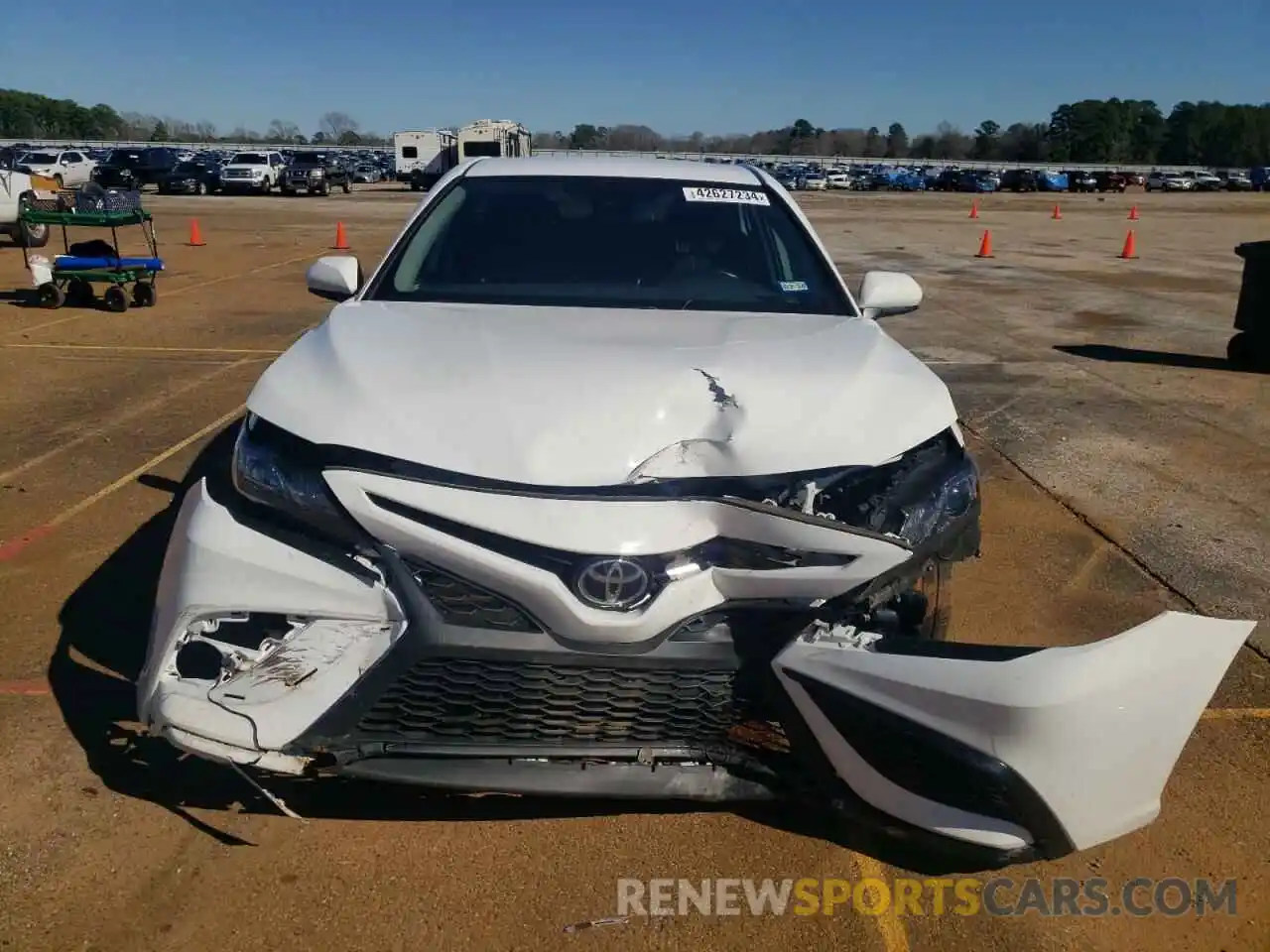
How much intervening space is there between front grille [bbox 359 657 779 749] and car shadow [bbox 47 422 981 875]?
16 centimetres

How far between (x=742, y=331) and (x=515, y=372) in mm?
850

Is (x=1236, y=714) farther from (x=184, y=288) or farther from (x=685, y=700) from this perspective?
(x=184, y=288)

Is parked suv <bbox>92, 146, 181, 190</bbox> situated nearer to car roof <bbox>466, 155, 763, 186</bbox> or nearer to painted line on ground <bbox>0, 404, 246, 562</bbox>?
painted line on ground <bbox>0, 404, 246, 562</bbox>

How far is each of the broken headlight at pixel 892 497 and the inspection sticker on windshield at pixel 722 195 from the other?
5.74ft

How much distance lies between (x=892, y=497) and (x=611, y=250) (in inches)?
66.6

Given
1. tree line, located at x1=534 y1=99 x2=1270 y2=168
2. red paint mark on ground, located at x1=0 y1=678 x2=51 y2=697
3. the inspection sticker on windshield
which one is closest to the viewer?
red paint mark on ground, located at x1=0 y1=678 x2=51 y2=697

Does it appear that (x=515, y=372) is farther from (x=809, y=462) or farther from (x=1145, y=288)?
(x=1145, y=288)

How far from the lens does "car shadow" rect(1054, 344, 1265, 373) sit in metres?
9.48

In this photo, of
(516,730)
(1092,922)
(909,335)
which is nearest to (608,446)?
(516,730)

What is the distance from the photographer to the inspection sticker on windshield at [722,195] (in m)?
3.97

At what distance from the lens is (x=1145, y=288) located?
15773mm

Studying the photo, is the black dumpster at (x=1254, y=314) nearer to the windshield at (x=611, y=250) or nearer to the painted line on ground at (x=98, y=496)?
the windshield at (x=611, y=250)

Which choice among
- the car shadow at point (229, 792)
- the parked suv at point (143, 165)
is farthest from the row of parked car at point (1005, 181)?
the car shadow at point (229, 792)

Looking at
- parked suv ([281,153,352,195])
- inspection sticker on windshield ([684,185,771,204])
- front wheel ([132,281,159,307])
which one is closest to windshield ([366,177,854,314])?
inspection sticker on windshield ([684,185,771,204])
